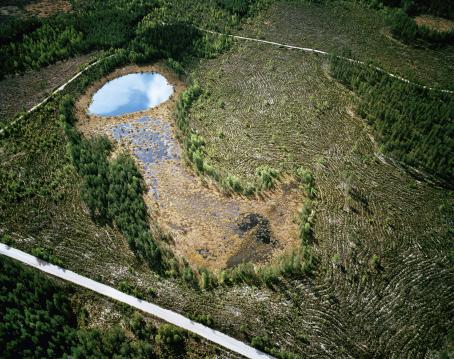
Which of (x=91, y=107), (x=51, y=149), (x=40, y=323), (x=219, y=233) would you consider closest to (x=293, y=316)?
(x=219, y=233)

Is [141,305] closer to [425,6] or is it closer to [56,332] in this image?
[56,332]

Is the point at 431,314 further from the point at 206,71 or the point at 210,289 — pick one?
the point at 206,71

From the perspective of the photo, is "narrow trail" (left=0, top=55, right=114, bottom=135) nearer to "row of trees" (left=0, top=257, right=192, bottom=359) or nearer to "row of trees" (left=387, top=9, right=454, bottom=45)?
"row of trees" (left=0, top=257, right=192, bottom=359)

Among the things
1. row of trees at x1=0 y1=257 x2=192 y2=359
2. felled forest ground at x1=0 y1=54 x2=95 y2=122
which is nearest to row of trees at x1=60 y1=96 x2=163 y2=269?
row of trees at x1=0 y1=257 x2=192 y2=359

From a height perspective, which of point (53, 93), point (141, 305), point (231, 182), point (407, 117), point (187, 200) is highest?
point (407, 117)

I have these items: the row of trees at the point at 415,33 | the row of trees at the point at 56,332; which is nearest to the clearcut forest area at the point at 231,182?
the row of trees at the point at 56,332

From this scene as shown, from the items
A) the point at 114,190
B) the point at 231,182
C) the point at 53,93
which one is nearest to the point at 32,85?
the point at 53,93
